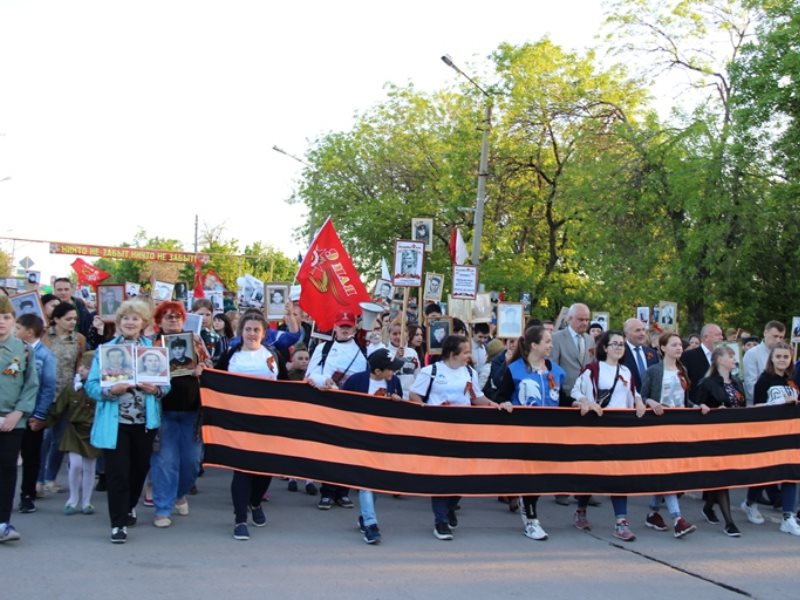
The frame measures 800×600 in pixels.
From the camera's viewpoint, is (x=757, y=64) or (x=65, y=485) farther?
(x=757, y=64)

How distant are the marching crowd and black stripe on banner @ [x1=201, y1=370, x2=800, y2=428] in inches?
4.1

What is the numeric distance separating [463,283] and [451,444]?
7.02 metres

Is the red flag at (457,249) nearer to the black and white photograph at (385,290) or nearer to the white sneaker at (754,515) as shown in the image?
the black and white photograph at (385,290)

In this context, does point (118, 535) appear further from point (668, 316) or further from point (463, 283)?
point (668, 316)

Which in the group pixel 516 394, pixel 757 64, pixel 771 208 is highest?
pixel 757 64

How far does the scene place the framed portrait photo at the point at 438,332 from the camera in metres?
12.5

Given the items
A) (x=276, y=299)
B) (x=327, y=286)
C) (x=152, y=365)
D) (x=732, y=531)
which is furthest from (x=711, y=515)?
(x=276, y=299)

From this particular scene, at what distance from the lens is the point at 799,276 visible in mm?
23672

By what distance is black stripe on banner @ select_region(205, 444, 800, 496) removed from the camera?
7793 millimetres

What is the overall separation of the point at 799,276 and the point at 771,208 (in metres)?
2.38

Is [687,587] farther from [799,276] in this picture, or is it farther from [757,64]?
[799,276]

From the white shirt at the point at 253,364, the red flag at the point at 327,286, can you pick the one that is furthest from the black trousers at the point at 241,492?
the red flag at the point at 327,286

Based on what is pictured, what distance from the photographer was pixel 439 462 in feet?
26.6

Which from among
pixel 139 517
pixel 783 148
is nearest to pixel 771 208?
pixel 783 148
